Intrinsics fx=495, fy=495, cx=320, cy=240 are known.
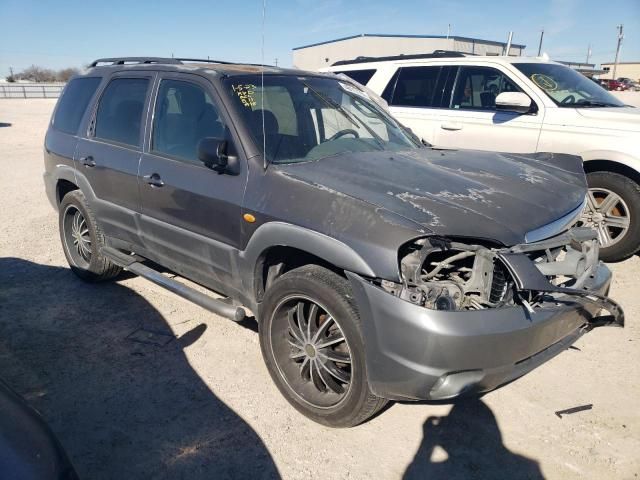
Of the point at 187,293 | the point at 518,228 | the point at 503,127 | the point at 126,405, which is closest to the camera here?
the point at 518,228

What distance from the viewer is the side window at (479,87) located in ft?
20.0

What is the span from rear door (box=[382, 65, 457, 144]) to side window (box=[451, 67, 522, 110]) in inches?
6.0

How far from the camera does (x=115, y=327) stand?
393cm

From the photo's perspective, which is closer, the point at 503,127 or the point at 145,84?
the point at 145,84

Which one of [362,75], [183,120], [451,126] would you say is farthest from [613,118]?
[183,120]

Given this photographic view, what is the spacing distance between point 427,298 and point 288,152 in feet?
4.51

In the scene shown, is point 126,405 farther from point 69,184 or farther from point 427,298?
point 69,184

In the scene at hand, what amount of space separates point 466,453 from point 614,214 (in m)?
3.72

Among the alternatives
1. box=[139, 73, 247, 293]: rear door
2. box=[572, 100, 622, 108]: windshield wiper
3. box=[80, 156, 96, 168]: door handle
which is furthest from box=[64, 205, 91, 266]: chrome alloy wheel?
box=[572, 100, 622, 108]: windshield wiper

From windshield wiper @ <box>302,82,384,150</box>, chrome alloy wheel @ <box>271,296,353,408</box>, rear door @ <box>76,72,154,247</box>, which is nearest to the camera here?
chrome alloy wheel @ <box>271,296,353,408</box>

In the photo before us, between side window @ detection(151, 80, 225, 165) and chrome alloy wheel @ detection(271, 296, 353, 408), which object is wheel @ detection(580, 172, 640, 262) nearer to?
chrome alloy wheel @ detection(271, 296, 353, 408)

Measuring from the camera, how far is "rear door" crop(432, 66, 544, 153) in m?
5.74

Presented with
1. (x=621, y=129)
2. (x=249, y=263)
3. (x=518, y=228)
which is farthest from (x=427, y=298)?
(x=621, y=129)

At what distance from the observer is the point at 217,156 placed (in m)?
3.01
